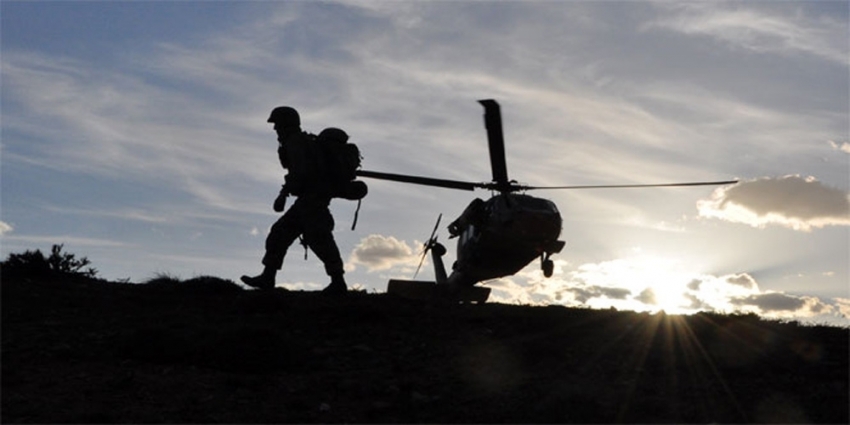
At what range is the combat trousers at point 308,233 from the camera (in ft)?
42.0

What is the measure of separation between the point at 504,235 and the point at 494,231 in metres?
0.26

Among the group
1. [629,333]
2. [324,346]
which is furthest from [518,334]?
[324,346]

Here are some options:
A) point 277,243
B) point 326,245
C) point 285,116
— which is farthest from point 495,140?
point 277,243

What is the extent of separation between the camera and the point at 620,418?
719 centimetres

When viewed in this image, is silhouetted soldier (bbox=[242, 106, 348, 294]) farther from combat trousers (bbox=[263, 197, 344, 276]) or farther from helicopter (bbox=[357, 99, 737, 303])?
helicopter (bbox=[357, 99, 737, 303])

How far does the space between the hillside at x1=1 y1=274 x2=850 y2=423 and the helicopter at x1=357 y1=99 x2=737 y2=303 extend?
607 cm

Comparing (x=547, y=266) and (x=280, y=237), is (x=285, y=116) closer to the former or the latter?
(x=280, y=237)

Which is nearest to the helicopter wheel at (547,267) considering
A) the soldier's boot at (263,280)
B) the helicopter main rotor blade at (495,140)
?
the helicopter main rotor blade at (495,140)

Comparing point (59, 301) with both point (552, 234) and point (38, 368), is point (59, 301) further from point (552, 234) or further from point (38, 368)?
point (552, 234)

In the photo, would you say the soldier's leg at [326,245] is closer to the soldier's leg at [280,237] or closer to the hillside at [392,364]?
the soldier's leg at [280,237]

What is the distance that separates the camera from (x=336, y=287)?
12.9m

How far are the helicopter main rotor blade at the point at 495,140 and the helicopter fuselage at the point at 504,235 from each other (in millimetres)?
1209

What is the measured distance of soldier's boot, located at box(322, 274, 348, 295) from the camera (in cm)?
1287

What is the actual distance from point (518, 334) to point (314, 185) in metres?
4.43
